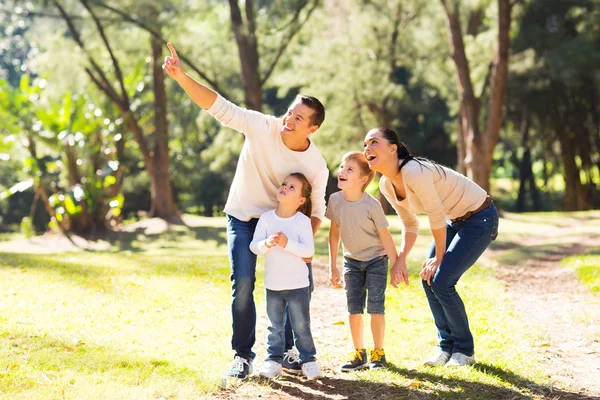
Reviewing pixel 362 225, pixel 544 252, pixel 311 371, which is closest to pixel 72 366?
pixel 311 371

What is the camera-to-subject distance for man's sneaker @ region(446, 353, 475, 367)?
5.03 metres

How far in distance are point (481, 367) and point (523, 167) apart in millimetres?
27023

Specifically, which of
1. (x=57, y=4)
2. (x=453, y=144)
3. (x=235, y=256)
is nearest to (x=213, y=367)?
(x=235, y=256)

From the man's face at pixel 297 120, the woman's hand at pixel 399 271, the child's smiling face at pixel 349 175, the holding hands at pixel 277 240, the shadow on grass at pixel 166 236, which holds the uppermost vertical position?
the man's face at pixel 297 120

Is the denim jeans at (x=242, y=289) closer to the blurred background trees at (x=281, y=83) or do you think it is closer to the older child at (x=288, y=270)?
the older child at (x=288, y=270)

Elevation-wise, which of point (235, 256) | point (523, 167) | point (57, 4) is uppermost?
point (57, 4)

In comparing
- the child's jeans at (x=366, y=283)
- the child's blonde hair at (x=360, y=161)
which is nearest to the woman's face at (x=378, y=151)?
the child's blonde hair at (x=360, y=161)

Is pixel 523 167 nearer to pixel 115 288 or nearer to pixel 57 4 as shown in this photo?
pixel 57 4

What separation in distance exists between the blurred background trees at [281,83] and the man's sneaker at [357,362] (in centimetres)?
1227

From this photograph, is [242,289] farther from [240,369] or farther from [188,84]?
[188,84]

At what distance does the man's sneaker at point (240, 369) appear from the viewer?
4.68 m

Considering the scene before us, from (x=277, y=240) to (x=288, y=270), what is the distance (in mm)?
282

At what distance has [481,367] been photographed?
5.04 m

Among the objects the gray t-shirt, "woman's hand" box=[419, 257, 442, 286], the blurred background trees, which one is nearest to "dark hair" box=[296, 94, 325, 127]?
the gray t-shirt
